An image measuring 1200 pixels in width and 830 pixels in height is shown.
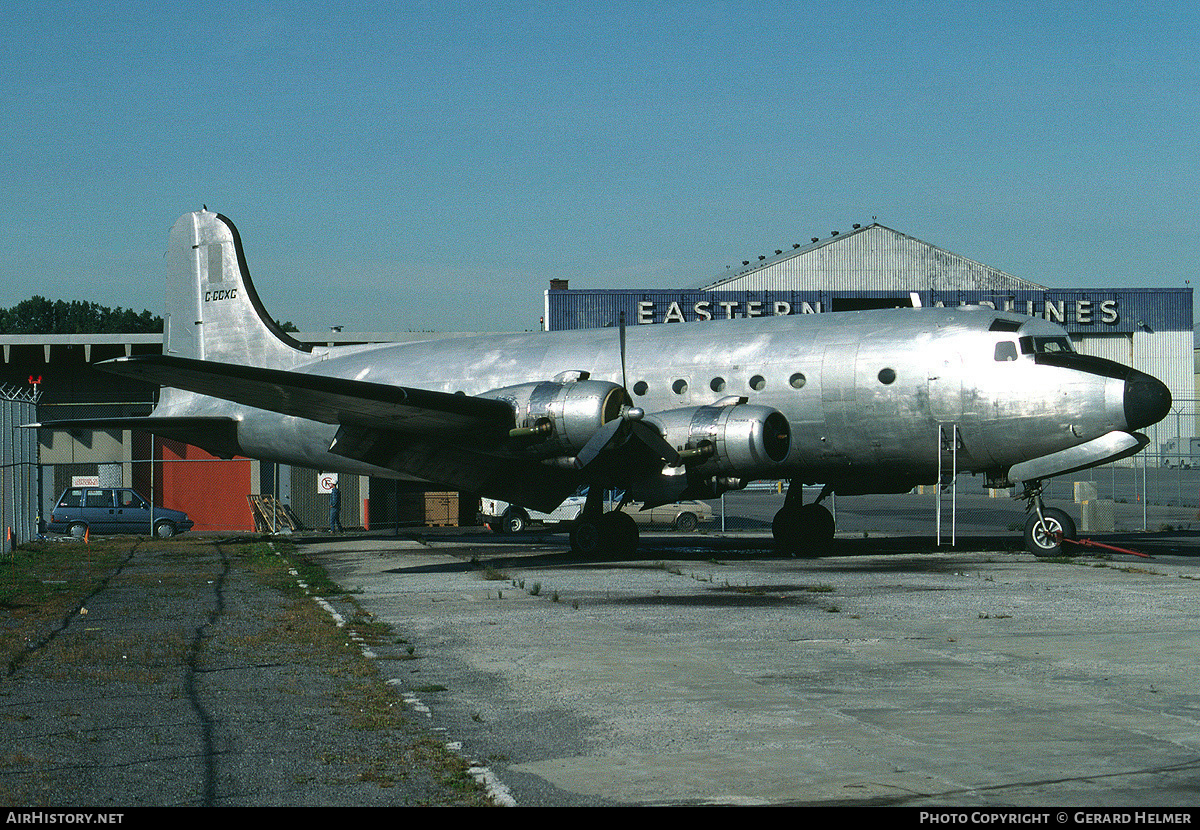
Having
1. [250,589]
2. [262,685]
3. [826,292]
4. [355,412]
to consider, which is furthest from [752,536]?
[826,292]

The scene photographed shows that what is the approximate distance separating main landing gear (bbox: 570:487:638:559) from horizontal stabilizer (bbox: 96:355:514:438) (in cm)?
305

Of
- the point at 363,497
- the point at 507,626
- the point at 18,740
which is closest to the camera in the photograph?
the point at 18,740

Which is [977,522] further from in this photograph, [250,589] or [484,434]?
[250,589]

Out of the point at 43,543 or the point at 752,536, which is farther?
the point at 752,536

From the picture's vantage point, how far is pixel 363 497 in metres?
42.3

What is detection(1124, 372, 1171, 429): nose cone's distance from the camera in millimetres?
18969

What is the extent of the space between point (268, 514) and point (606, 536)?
68.5ft

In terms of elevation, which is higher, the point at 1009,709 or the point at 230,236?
the point at 230,236

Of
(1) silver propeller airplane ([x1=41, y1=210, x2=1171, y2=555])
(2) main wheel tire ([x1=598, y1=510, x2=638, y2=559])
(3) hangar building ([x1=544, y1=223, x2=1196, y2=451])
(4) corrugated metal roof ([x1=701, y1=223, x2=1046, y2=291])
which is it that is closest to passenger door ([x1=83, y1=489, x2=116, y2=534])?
(1) silver propeller airplane ([x1=41, y1=210, x2=1171, y2=555])

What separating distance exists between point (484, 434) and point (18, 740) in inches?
551

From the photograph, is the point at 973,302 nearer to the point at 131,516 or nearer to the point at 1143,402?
the point at 131,516

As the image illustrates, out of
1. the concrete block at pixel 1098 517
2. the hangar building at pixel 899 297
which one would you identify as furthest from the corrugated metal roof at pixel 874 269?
the concrete block at pixel 1098 517

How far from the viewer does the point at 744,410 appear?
20.6 metres

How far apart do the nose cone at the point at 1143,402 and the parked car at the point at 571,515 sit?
17.8 metres
